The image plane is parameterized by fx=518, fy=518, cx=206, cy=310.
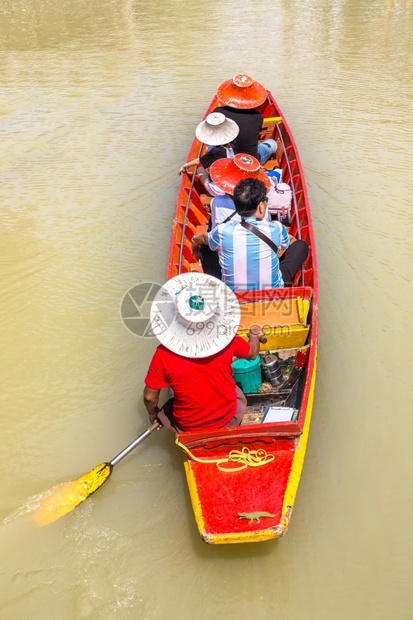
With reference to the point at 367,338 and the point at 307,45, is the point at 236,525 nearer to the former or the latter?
the point at 367,338

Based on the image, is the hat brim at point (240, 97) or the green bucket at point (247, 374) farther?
the hat brim at point (240, 97)

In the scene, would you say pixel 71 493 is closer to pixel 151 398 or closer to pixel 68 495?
pixel 68 495

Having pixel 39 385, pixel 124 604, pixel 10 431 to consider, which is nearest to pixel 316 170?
pixel 39 385

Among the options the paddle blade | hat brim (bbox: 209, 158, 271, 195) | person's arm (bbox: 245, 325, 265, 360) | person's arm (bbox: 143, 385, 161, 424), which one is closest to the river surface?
the paddle blade

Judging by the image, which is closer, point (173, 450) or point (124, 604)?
point (124, 604)

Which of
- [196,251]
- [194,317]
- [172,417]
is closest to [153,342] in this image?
[196,251]

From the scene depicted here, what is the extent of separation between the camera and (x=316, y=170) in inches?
331

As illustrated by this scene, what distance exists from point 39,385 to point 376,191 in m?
5.66

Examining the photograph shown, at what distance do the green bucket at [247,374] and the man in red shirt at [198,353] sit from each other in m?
0.61

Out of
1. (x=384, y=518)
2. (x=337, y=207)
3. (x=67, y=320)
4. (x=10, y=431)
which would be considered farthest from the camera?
(x=337, y=207)

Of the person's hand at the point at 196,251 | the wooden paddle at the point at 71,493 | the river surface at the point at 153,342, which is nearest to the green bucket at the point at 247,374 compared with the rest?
the river surface at the point at 153,342

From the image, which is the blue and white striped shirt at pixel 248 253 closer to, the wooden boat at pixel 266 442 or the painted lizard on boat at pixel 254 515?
the wooden boat at pixel 266 442

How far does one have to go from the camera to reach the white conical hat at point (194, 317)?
3166 millimetres

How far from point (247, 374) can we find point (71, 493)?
1726 mm
